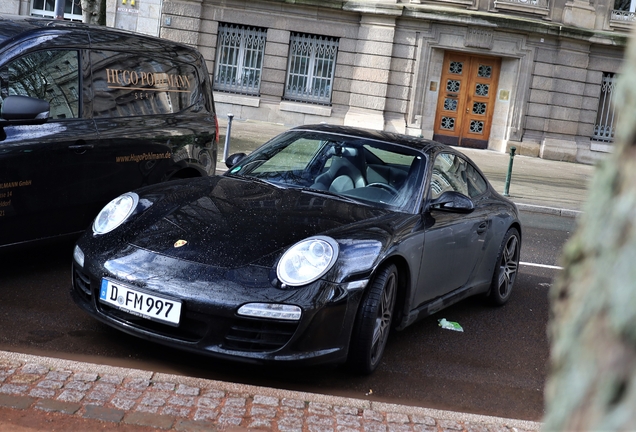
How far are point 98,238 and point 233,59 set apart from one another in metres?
20.8

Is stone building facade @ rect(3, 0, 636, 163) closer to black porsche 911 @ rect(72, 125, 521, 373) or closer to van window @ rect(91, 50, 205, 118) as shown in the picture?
van window @ rect(91, 50, 205, 118)

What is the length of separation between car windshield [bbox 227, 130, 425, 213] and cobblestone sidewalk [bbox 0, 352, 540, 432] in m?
1.81

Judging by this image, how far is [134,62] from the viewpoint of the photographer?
6820 mm

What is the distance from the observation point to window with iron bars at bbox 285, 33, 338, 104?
2492 cm

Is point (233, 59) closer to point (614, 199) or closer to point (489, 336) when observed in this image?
point (489, 336)

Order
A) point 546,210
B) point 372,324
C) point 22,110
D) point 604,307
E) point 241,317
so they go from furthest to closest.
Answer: point 546,210 → point 22,110 → point 372,324 → point 241,317 → point 604,307

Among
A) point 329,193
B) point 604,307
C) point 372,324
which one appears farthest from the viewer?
point 329,193

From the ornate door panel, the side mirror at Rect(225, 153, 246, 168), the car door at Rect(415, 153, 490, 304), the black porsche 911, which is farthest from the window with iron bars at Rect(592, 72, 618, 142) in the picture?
the side mirror at Rect(225, 153, 246, 168)

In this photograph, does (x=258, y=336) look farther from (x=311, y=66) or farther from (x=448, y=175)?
(x=311, y=66)

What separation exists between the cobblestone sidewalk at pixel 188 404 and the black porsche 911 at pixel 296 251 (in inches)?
15.1

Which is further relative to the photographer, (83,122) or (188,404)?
(83,122)

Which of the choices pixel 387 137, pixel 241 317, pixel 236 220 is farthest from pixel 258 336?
pixel 387 137

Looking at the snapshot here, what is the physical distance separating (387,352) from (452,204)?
1.11 m

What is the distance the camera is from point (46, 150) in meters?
5.84
